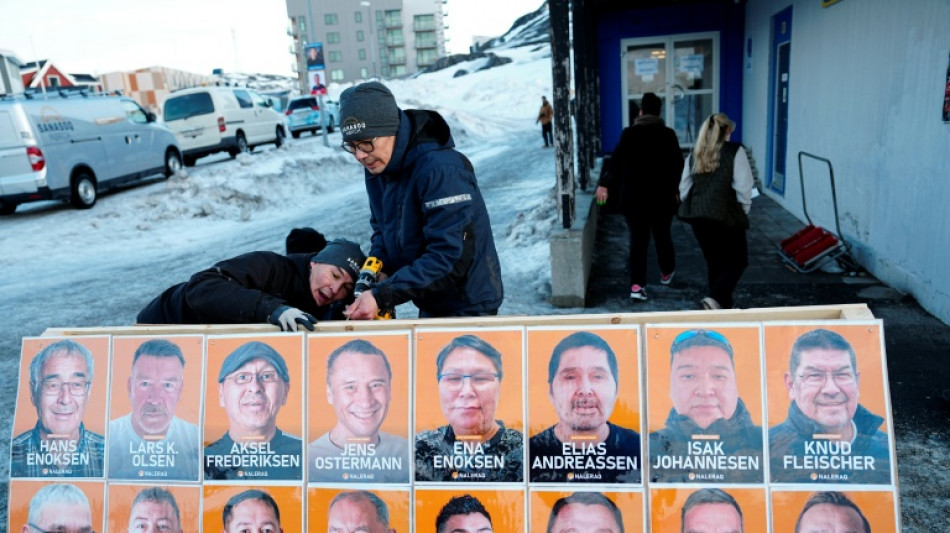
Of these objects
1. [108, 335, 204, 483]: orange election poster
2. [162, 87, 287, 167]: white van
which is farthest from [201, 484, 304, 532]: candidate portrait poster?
[162, 87, 287, 167]: white van

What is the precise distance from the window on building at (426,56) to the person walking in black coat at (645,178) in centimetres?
9659

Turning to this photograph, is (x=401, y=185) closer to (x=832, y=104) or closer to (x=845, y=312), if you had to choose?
(x=845, y=312)

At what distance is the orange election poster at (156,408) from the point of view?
239 centimetres

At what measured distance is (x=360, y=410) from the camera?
232 cm

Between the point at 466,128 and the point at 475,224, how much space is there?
28.3m

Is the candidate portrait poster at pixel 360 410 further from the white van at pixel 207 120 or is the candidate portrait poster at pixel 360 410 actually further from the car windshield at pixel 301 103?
the car windshield at pixel 301 103

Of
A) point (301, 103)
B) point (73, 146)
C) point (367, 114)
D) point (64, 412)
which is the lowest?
point (64, 412)

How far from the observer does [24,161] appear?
42.4 feet

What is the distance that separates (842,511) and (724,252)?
12.3 ft

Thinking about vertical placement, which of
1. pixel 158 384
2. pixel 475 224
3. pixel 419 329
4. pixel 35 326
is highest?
pixel 475 224

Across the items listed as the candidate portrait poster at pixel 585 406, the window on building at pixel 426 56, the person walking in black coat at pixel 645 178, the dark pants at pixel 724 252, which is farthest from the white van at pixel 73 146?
the window on building at pixel 426 56

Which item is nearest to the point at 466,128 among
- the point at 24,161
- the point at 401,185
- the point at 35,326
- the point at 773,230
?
the point at 24,161

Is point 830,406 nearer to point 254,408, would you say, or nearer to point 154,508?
point 254,408

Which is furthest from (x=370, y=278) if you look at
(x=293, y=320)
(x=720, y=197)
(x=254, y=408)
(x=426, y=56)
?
(x=426, y=56)
